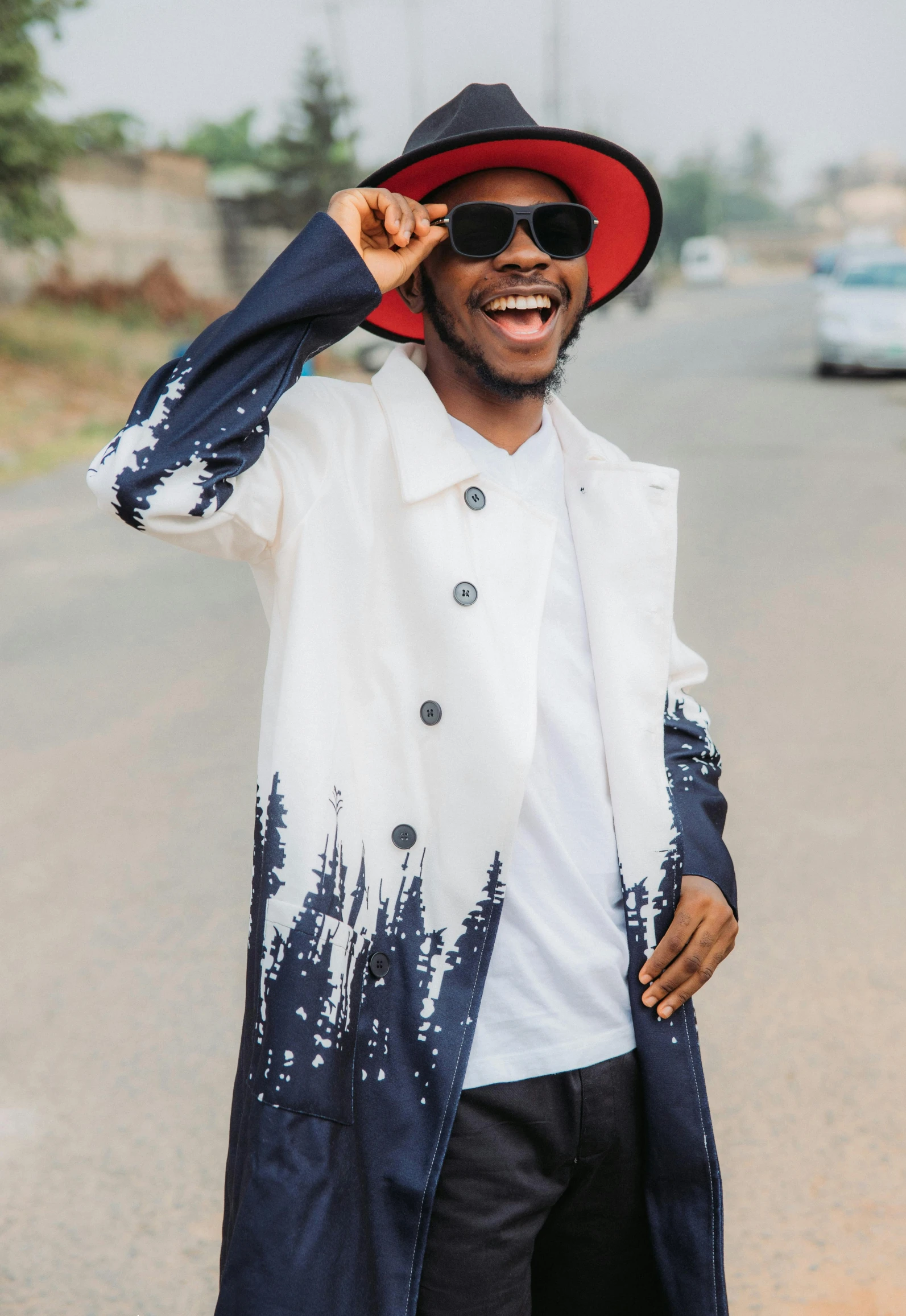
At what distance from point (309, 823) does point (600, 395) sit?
14.0 m

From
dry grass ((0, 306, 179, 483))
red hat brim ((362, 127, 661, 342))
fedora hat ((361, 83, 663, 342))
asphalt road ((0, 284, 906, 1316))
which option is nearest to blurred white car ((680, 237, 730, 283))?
dry grass ((0, 306, 179, 483))

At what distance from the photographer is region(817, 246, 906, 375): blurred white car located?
1562 centimetres

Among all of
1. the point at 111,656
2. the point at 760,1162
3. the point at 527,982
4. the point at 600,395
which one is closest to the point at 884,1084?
the point at 760,1162

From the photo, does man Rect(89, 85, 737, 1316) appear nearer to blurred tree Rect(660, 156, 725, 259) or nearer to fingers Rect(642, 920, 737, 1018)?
fingers Rect(642, 920, 737, 1018)

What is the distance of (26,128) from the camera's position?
15.8m

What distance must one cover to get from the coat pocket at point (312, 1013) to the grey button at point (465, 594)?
0.44 meters

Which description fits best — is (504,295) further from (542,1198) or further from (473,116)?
(542,1198)

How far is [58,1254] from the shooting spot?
2.63m

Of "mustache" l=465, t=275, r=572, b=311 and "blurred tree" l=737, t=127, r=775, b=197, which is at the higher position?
"blurred tree" l=737, t=127, r=775, b=197

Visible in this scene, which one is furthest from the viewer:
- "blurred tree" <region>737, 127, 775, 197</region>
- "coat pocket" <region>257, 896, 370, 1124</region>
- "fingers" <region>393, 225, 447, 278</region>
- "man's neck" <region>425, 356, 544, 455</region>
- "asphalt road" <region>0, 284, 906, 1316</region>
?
"blurred tree" <region>737, 127, 775, 197</region>

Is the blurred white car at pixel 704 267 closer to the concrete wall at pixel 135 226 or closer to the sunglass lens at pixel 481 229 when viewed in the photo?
the concrete wall at pixel 135 226

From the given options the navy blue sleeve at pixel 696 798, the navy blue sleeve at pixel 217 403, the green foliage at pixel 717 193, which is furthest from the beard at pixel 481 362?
the green foliage at pixel 717 193

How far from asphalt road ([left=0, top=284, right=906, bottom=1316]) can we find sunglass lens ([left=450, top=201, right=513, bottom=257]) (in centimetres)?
201

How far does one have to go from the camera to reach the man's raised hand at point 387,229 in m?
1.71
